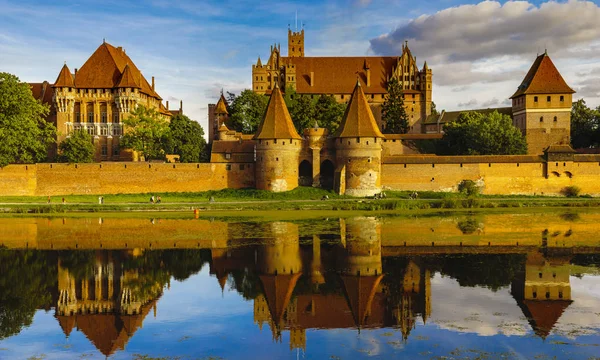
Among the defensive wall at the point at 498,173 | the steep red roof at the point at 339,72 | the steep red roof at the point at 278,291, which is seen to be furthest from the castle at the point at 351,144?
the steep red roof at the point at 278,291

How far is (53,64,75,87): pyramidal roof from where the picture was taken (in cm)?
4869

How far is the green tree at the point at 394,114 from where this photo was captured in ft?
179

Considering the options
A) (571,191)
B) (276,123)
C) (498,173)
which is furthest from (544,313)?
(571,191)

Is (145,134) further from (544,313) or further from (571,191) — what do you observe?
(544,313)

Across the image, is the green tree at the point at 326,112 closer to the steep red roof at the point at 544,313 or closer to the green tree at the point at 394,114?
the green tree at the point at 394,114

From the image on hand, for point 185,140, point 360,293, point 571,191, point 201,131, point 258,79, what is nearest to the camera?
point 360,293

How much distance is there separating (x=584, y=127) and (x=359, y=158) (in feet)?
90.9

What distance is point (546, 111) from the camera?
48312mm

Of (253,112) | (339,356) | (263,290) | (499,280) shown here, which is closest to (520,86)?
(253,112)

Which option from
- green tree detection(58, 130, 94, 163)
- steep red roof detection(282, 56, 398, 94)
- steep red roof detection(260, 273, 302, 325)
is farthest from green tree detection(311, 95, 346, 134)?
steep red roof detection(260, 273, 302, 325)

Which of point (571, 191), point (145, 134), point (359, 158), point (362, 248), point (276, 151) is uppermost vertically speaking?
point (145, 134)

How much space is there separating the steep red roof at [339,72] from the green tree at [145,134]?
17767 mm

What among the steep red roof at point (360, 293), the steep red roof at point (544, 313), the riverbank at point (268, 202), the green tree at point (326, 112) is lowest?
the steep red roof at point (544, 313)

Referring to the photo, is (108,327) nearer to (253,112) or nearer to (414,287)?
(414,287)
